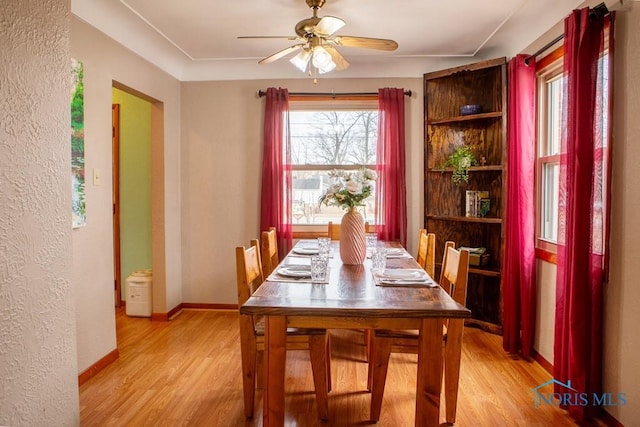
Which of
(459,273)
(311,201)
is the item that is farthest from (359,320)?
(311,201)

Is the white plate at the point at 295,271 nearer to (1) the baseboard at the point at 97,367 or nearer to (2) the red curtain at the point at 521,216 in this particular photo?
(1) the baseboard at the point at 97,367

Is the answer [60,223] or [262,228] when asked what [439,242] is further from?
[60,223]

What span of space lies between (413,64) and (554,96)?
56.7 inches

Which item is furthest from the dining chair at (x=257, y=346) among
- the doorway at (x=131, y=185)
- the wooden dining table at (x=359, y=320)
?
the doorway at (x=131, y=185)

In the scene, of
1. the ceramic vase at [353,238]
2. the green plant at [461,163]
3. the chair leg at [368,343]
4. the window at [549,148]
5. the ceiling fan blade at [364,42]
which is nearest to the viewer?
the ceiling fan blade at [364,42]

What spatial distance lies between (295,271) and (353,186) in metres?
0.62

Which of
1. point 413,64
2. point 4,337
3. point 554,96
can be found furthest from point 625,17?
point 4,337

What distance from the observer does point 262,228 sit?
4227 millimetres

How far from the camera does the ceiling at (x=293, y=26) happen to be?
2939mm

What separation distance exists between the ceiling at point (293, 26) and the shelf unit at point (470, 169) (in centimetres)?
24

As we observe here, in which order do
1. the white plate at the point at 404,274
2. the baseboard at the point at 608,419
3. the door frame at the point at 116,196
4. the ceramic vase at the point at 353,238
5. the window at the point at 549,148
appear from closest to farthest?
the baseboard at the point at 608,419, the white plate at the point at 404,274, the ceramic vase at the point at 353,238, the window at the point at 549,148, the door frame at the point at 116,196

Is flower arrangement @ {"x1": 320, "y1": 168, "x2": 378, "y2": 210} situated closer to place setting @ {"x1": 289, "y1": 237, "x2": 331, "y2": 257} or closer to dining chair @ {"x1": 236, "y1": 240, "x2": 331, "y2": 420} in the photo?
place setting @ {"x1": 289, "y1": 237, "x2": 331, "y2": 257}

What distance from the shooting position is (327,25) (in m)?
2.44

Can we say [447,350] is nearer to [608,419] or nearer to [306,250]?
[608,419]
